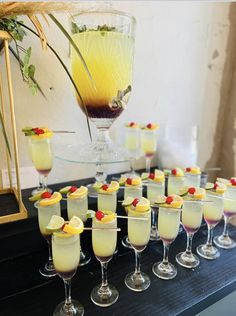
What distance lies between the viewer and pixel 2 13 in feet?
2.10

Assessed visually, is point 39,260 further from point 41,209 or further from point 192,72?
point 192,72

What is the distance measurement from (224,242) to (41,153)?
0.76 meters

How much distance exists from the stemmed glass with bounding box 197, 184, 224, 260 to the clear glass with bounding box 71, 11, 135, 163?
336 millimetres

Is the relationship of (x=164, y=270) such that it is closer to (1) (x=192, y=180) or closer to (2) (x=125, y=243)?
(2) (x=125, y=243)

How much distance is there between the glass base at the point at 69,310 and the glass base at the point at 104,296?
0.15ft

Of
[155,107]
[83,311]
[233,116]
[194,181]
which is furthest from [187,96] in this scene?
[83,311]

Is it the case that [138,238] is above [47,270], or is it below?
above

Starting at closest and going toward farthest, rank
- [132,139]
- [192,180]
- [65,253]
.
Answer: [65,253]
[192,180]
[132,139]

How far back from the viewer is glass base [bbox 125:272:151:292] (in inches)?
31.8

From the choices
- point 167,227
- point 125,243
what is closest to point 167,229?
point 167,227

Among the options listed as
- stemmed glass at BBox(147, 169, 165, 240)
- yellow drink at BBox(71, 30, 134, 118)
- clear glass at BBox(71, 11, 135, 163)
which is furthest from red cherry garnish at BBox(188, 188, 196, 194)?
yellow drink at BBox(71, 30, 134, 118)

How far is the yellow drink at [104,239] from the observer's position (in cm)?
73

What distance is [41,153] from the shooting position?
0.93 m

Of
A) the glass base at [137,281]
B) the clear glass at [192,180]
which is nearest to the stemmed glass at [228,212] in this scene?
the clear glass at [192,180]
